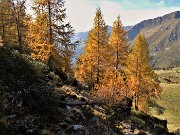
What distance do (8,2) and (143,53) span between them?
19.4 metres

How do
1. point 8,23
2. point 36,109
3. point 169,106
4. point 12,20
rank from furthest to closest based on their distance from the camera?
1. point 169,106
2. point 8,23
3. point 12,20
4. point 36,109

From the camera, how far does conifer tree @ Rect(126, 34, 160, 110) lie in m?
38.9

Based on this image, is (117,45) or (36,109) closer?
(36,109)

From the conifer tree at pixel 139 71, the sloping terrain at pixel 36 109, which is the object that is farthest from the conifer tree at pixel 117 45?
the sloping terrain at pixel 36 109

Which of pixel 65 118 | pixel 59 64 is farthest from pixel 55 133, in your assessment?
pixel 59 64

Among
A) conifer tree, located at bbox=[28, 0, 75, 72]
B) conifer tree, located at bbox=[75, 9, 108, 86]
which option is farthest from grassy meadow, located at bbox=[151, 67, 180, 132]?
conifer tree, located at bbox=[28, 0, 75, 72]

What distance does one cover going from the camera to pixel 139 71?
39531 mm

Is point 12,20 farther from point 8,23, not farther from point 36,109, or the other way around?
point 36,109

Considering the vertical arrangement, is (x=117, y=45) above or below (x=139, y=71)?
above

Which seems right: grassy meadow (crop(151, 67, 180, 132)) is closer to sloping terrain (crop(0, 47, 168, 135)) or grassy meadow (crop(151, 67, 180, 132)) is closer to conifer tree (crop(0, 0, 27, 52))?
conifer tree (crop(0, 0, 27, 52))

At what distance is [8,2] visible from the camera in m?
35.6

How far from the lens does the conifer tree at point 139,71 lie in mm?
38906

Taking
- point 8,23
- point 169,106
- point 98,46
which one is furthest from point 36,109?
point 169,106

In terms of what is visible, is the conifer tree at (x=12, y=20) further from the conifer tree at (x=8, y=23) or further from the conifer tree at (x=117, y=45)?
the conifer tree at (x=117, y=45)
